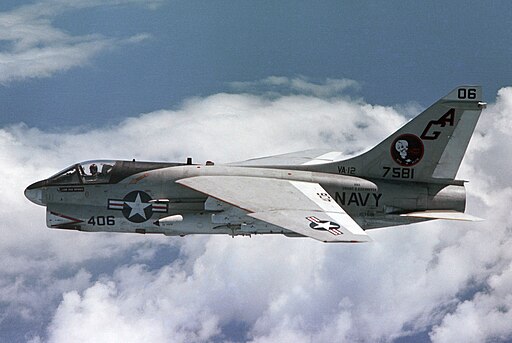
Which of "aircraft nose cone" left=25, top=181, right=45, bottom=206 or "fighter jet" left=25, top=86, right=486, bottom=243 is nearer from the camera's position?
"fighter jet" left=25, top=86, right=486, bottom=243

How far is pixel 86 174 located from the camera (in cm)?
2989

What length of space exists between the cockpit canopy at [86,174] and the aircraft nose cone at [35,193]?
1.66 feet

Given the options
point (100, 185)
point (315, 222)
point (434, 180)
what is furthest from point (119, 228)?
point (434, 180)

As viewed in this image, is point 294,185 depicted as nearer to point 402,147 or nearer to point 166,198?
point 402,147

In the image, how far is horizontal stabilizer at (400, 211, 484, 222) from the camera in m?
29.0

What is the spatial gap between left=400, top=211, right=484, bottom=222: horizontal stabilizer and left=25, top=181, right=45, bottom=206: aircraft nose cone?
13616 mm

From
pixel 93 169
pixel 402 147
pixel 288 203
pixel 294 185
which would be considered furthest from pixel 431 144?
pixel 93 169

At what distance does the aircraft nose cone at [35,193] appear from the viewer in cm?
3014

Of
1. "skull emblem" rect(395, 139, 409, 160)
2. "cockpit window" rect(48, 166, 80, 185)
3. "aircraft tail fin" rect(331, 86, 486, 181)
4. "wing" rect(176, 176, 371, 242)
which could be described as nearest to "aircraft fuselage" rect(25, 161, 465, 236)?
"cockpit window" rect(48, 166, 80, 185)

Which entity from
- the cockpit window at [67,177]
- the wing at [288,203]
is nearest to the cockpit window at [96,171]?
the cockpit window at [67,177]

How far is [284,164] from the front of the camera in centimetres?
3139

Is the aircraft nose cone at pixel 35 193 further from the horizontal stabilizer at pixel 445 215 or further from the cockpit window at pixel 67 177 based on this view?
the horizontal stabilizer at pixel 445 215

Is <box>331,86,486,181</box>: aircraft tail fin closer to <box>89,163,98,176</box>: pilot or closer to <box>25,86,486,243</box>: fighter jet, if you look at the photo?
<box>25,86,486,243</box>: fighter jet

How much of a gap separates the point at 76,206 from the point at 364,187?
35.5 feet
